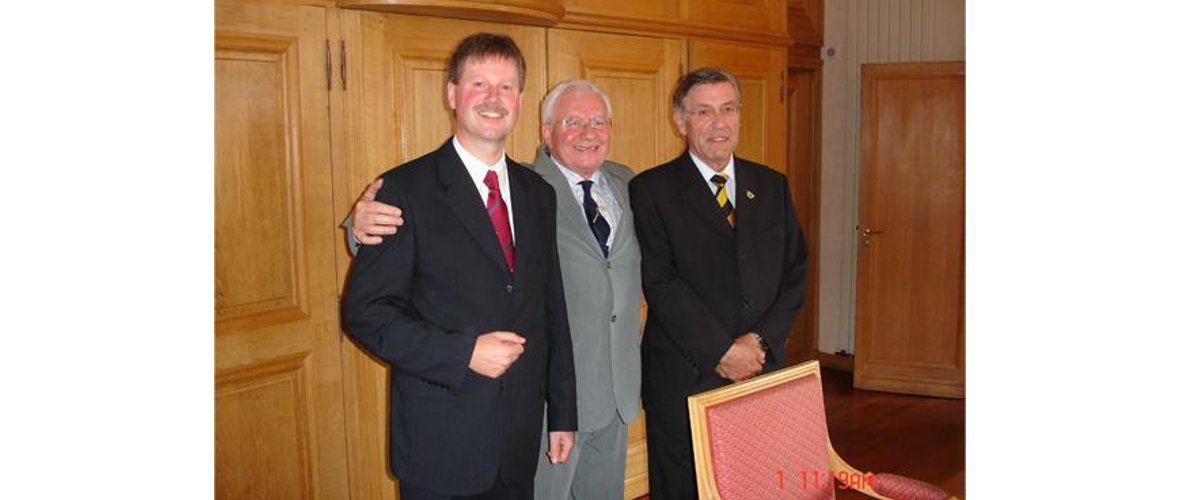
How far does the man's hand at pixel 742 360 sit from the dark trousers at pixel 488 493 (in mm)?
663

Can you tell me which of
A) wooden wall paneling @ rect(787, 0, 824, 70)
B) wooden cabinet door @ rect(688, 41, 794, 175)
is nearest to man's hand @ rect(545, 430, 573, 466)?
wooden cabinet door @ rect(688, 41, 794, 175)

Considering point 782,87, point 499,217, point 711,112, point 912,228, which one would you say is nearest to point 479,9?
point 711,112

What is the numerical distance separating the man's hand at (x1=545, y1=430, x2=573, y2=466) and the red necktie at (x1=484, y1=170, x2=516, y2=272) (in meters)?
0.44

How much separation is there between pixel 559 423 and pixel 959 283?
3.63 m

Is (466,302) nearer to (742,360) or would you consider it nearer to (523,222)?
(523,222)

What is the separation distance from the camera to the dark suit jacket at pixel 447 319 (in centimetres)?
193

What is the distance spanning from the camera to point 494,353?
1.93 m

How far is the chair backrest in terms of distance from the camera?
1.93 m

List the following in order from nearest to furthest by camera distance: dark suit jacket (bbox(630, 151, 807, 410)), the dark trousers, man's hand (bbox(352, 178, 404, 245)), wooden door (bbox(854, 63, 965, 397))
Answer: man's hand (bbox(352, 178, 404, 245)) < the dark trousers < dark suit jacket (bbox(630, 151, 807, 410)) < wooden door (bbox(854, 63, 965, 397))

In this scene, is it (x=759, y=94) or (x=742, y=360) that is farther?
(x=759, y=94)

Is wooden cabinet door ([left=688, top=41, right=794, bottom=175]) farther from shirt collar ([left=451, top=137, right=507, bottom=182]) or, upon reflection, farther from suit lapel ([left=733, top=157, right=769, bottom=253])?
shirt collar ([left=451, top=137, right=507, bottom=182])

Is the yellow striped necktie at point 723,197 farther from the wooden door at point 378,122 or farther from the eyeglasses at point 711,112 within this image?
the wooden door at point 378,122

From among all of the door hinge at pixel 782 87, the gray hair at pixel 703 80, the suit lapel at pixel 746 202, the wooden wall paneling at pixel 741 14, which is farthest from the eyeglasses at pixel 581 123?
the door hinge at pixel 782 87

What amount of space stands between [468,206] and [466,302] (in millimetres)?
196
